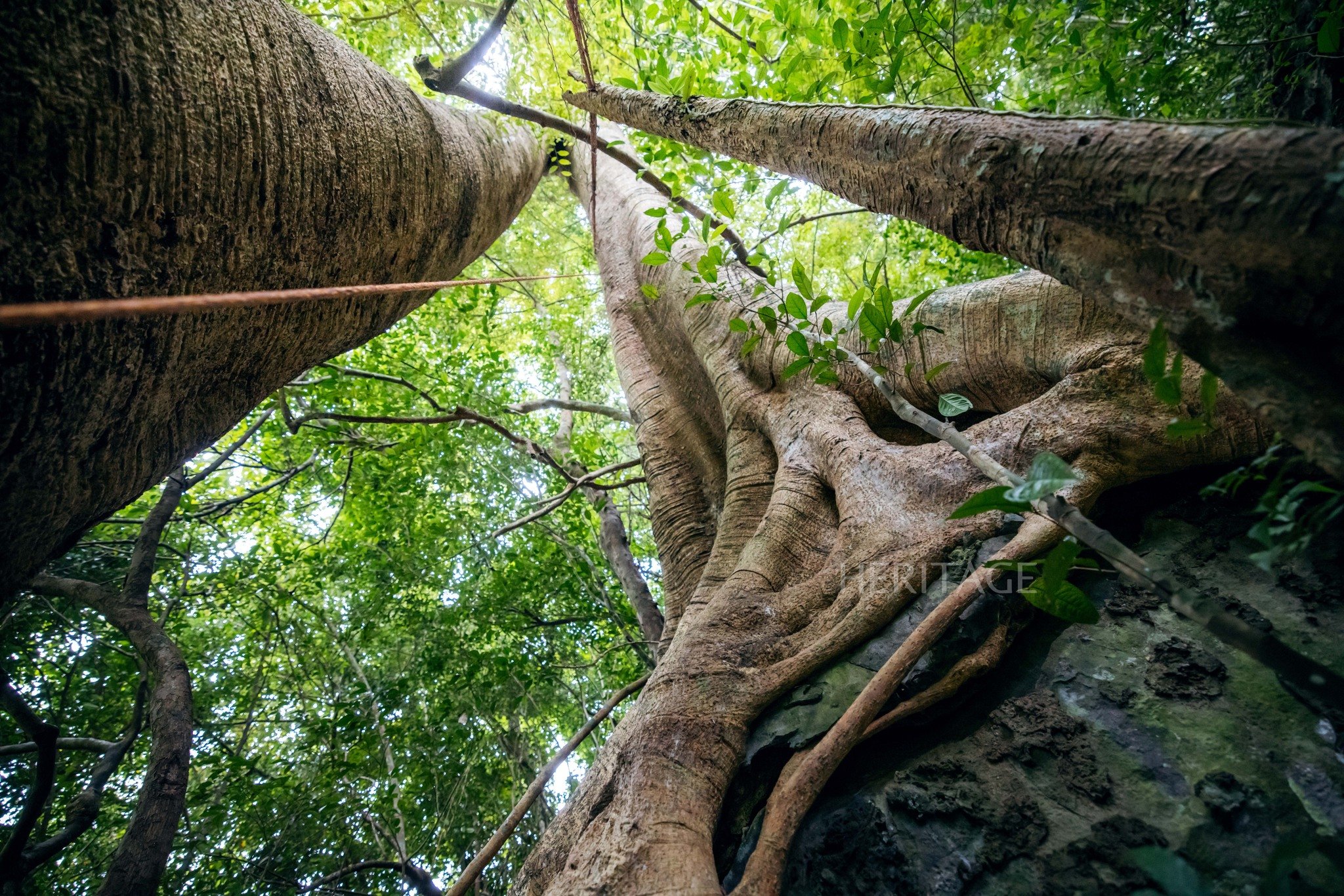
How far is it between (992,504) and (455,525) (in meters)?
4.70

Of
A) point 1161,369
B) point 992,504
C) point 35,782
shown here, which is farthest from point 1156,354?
point 35,782

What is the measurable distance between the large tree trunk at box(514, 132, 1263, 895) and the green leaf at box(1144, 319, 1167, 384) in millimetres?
606

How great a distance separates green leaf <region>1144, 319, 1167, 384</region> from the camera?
0.72 meters

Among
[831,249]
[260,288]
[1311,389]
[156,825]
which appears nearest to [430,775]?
[156,825]

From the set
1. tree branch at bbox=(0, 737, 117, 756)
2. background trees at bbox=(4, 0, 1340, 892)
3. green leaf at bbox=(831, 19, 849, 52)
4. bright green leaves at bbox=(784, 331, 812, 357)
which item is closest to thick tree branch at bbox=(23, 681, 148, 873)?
tree branch at bbox=(0, 737, 117, 756)

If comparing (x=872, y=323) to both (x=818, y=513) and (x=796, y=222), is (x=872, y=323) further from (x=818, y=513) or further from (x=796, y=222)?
(x=796, y=222)

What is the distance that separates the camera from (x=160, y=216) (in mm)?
926

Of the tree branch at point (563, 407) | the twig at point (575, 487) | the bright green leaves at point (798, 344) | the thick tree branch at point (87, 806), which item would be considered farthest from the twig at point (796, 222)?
the thick tree branch at point (87, 806)

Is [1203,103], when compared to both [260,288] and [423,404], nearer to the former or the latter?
[260,288]

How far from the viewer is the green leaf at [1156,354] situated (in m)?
0.72

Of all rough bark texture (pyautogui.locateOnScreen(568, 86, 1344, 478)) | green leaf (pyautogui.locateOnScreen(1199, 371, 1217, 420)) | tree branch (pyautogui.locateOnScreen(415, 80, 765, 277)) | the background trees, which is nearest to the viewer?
rough bark texture (pyautogui.locateOnScreen(568, 86, 1344, 478))

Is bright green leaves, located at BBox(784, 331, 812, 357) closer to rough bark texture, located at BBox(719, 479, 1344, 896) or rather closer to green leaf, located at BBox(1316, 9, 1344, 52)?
rough bark texture, located at BBox(719, 479, 1344, 896)

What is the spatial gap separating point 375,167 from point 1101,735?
1915 mm

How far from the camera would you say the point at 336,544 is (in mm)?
4871
